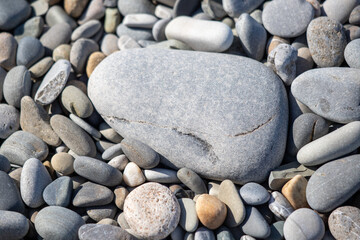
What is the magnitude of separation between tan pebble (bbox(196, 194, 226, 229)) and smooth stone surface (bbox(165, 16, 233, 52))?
122 cm

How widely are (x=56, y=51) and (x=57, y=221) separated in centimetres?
146

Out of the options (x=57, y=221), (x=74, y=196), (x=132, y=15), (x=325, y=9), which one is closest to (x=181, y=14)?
(x=132, y=15)

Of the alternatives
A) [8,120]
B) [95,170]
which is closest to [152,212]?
[95,170]

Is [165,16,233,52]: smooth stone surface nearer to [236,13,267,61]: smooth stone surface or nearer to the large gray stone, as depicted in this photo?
[236,13,267,61]: smooth stone surface

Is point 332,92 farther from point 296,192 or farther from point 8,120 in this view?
point 8,120

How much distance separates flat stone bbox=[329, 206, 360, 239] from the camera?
6.73 ft

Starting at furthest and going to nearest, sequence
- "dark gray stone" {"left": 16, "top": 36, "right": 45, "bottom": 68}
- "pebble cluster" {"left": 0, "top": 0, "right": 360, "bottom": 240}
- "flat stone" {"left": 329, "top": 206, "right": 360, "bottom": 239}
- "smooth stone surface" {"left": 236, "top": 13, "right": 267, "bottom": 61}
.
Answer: "dark gray stone" {"left": 16, "top": 36, "right": 45, "bottom": 68} → "smooth stone surface" {"left": 236, "top": 13, "right": 267, "bottom": 61} → "pebble cluster" {"left": 0, "top": 0, "right": 360, "bottom": 240} → "flat stone" {"left": 329, "top": 206, "right": 360, "bottom": 239}

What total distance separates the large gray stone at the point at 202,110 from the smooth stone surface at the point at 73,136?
0.69ft

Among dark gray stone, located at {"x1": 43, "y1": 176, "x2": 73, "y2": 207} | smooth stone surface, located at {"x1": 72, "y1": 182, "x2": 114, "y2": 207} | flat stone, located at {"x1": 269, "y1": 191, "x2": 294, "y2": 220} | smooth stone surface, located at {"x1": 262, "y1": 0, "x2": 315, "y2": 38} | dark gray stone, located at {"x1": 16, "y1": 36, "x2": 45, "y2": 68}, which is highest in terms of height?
smooth stone surface, located at {"x1": 262, "y1": 0, "x2": 315, "y2": 38}

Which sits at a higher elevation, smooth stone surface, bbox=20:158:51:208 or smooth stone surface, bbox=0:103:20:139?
smooth stone surface, bbox=0:103:20:139

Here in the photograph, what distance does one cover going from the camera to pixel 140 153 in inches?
94.2

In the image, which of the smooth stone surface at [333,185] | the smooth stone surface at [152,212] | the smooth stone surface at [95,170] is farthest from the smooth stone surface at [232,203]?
the smooth stone surface at [95,170]

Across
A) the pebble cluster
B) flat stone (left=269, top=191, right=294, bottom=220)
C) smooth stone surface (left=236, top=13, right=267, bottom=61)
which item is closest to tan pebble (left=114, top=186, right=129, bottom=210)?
the pebble cluster

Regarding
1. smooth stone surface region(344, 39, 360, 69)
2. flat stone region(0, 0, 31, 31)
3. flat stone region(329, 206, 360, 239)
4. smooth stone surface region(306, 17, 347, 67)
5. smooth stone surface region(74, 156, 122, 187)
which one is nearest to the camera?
flat stone region(329, 206, 360, 239)
